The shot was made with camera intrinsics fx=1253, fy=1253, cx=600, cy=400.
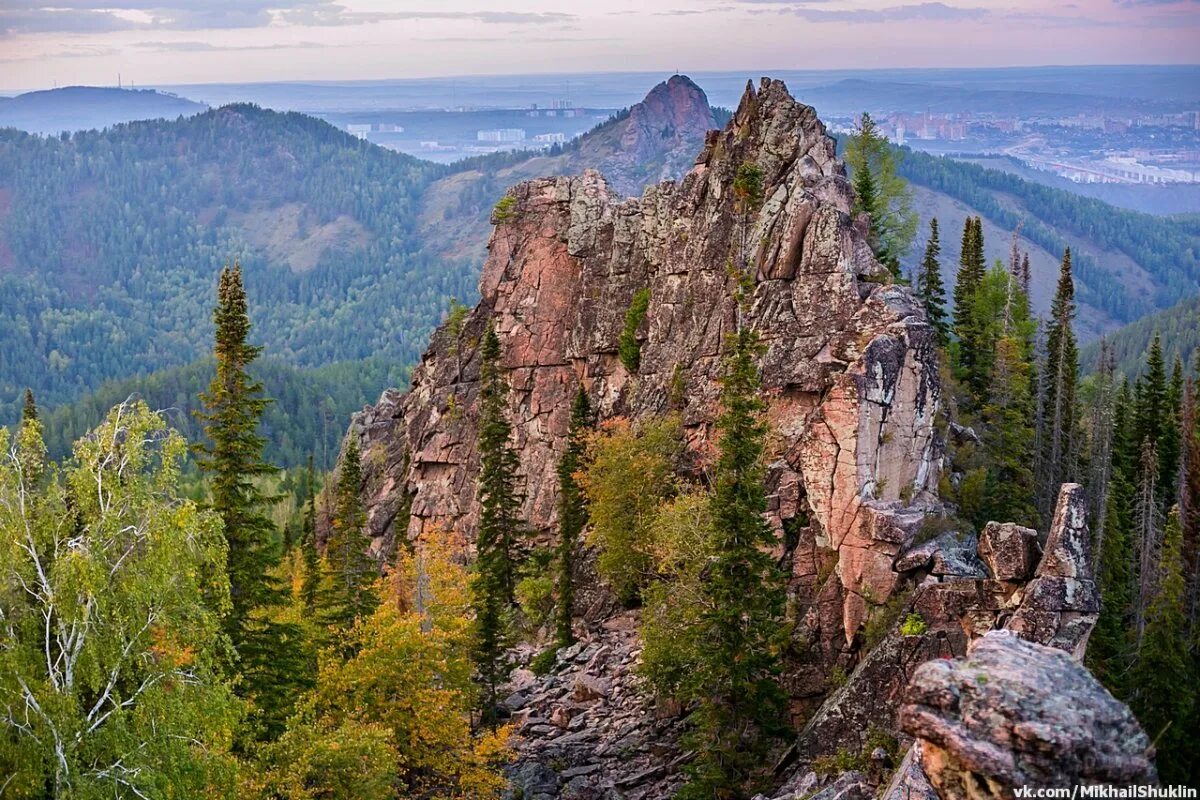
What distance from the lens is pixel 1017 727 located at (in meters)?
19.7

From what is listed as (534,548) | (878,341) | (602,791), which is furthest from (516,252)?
→ (602,791)

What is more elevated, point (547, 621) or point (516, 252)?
point (516, 252)

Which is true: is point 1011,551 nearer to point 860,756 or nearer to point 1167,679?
point 860,756

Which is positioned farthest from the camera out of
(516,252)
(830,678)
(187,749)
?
(516,252)

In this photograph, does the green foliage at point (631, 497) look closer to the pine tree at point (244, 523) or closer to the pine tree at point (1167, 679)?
the pine tree at point (244, 523)

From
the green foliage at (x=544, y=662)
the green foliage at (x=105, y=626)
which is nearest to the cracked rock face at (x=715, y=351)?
the green foliage at (x=544, y=662)

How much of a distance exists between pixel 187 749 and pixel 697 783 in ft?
65.8

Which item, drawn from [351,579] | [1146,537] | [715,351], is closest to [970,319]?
[1146,537]

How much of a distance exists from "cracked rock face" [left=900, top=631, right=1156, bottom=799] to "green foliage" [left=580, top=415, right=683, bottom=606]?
40889 millimetres

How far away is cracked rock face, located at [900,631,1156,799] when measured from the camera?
63.8 feet

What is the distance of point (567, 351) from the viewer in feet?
289

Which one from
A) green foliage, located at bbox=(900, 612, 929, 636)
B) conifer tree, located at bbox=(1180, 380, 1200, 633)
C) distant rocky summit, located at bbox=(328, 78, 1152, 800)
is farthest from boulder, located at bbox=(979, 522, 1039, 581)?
conifer tree, located at bbox=(1180, 380, 1200, 633)

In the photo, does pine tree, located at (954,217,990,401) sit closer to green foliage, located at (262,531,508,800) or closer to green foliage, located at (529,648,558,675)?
green foliage, located at (529,648,558,675)

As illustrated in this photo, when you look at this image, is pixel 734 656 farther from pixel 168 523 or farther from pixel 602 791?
pixel 168 523
